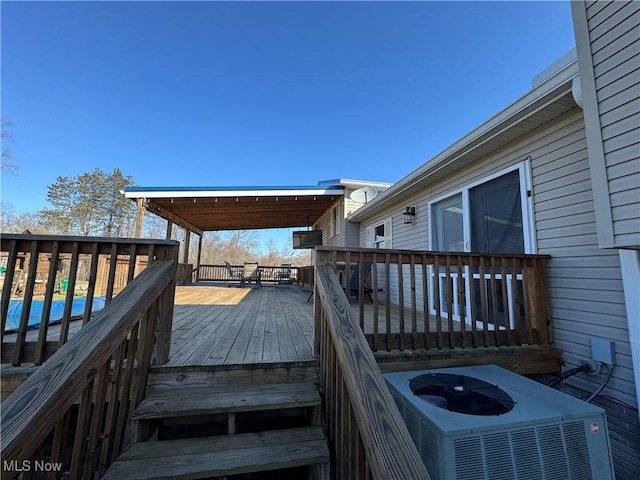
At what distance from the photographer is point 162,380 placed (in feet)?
5.97

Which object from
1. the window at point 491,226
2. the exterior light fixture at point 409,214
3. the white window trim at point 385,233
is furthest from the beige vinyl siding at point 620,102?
the white window trim at point 385,233

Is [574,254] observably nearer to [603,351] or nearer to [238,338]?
[603,351]

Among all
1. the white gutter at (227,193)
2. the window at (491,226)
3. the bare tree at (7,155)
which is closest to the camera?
the window at (491,226)

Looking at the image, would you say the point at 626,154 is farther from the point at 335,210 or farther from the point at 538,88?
the point at 335,210

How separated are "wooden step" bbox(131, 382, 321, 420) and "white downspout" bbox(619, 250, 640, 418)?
7.63 feet

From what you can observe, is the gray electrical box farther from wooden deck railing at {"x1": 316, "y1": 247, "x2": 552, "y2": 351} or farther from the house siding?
the house siding

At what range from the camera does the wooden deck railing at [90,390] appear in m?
0.84

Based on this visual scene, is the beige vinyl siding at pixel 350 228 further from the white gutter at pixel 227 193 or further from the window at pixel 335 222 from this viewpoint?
the window at pixel 335 222

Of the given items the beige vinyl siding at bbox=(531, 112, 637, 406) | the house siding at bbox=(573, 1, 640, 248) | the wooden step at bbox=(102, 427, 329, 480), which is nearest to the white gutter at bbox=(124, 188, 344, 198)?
the beige vinyl siding at bbox=(531, 112, 637, 406)

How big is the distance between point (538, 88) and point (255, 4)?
7.20 m

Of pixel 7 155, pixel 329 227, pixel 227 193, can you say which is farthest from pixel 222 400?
pixel 7 155

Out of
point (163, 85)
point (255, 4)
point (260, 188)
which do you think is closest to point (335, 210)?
point (260, 188)

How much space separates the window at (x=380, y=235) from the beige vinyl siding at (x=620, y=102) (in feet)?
14.2

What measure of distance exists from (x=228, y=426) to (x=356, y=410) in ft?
3.55
